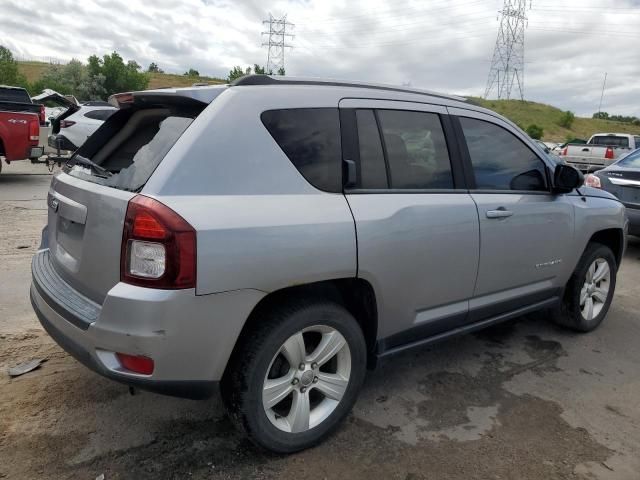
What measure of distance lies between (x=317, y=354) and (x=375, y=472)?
620 mm

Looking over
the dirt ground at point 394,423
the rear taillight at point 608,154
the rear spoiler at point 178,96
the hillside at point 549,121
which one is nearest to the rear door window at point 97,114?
the dirt ground at point 394,423

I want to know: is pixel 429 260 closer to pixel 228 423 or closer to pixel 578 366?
pixel 228 423

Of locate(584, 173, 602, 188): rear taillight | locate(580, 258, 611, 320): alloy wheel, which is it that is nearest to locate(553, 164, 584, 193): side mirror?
locate(580, 258, 611, 320): alloy wheel

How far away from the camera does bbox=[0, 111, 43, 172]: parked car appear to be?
35.2 feet

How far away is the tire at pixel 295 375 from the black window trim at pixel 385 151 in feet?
2.28

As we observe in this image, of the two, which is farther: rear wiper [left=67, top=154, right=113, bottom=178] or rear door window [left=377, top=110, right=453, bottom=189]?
rear door window [left=377, top=110, right=453, bottom=189]

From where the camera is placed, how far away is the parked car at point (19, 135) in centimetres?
1073

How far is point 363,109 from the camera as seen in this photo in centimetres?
282

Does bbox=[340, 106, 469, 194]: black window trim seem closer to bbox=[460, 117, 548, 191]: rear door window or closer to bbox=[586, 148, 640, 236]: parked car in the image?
bbox=[460, 117, 548, 191]: rear door window

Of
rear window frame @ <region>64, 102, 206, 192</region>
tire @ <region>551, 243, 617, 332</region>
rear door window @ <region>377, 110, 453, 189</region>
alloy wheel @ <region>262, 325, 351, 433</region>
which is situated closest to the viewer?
rear window frame @ <region>64, 102, 206, 192</region>

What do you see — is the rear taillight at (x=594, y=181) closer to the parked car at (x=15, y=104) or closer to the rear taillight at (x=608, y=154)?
the parked car at (x=15, y=104)

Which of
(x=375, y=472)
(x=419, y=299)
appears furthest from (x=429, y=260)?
(x=375, y=472)

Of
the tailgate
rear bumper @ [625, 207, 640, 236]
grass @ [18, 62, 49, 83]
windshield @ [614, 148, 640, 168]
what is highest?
grass @ [18, 62, 49, 83]

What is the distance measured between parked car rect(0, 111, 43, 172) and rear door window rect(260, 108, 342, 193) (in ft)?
34.2
